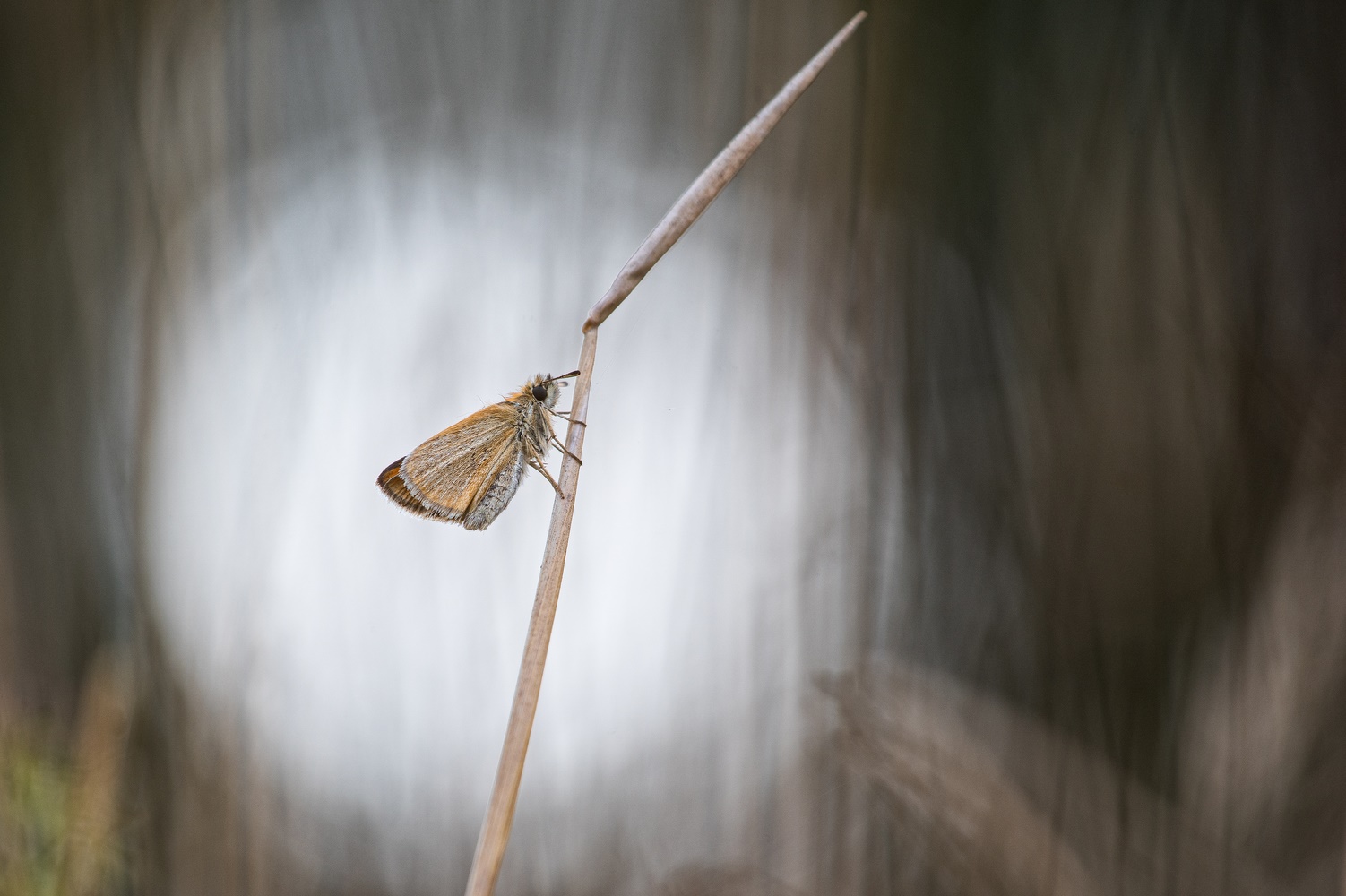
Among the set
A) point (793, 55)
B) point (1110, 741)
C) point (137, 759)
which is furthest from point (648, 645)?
point (793, 55)

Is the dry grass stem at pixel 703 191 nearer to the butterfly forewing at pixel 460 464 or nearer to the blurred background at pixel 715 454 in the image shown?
the butterfly forewing at pixel 460 464

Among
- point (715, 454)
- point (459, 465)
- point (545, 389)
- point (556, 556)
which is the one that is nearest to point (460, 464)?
point (459, 465)

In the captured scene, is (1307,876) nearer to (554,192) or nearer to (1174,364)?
(1174,364)

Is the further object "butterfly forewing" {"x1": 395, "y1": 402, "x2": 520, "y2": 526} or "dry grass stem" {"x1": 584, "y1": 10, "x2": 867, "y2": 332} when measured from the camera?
"butterfly forewing" {"x1": 395, "y1": 402, "x2": 520, "y2": 526}

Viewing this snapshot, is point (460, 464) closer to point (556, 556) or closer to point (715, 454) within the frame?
point (556, 556)

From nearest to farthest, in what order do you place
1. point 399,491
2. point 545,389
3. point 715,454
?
1. point 399,491
2. point 545,389
3. point 715,454

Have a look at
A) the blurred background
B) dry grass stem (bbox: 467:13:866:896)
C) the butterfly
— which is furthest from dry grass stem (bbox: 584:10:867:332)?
the blurred background

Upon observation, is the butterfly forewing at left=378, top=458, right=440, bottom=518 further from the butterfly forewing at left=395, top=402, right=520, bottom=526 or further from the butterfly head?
the butterfly head
